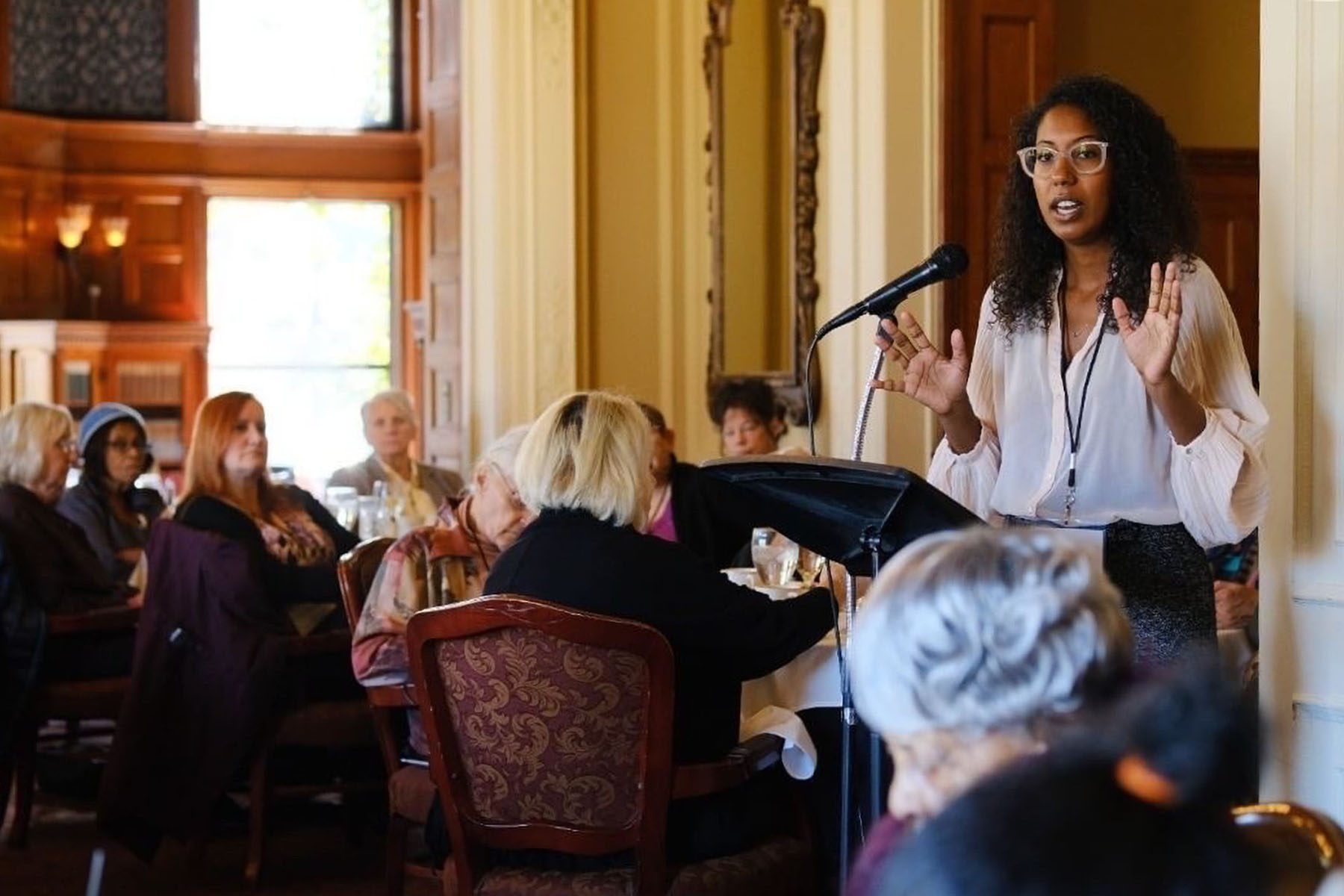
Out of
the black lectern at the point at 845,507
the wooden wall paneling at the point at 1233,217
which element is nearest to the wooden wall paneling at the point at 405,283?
the wooden wall paneling at the point at 1233,217

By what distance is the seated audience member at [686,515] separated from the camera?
16.9ft

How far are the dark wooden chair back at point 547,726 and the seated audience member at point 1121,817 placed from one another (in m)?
1.88

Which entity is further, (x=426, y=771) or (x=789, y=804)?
(x=426, y=771)

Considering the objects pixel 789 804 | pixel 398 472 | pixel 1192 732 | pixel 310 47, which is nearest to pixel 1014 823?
pixel 1192 732

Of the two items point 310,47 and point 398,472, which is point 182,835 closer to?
point 398,472

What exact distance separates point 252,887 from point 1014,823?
4.26 m

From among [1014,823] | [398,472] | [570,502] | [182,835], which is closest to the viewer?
[1014,823]

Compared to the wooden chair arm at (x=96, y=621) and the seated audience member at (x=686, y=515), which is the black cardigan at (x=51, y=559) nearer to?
the wooden chair arm at (x=96, y=621)

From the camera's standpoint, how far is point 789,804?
12.0 feet

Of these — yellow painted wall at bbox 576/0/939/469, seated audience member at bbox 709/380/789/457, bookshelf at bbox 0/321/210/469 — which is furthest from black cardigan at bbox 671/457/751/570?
bookshelf at bbox 0/321/210/469

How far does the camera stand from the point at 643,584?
3203 millimetres

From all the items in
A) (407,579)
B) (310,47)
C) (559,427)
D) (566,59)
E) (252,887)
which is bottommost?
(252,887)

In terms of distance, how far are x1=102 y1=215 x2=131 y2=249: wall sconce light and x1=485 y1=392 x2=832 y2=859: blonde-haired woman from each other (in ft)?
42.2

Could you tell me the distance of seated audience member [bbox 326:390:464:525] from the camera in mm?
7504
